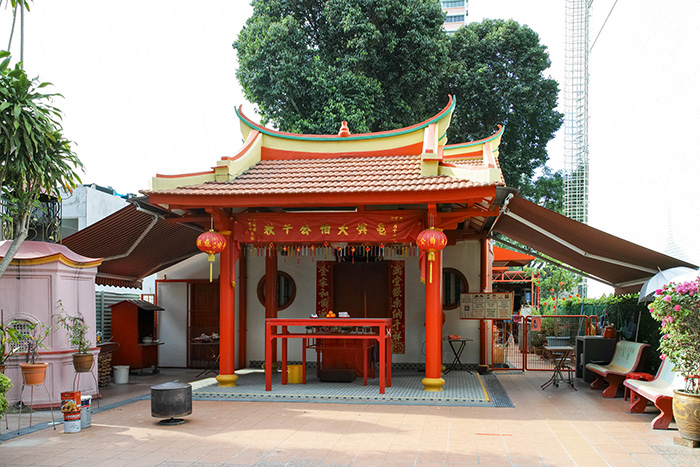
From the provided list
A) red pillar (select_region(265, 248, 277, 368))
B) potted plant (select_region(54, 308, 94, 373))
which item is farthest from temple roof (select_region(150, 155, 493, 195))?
potted plant (select_region(54, 308, 94, 373))

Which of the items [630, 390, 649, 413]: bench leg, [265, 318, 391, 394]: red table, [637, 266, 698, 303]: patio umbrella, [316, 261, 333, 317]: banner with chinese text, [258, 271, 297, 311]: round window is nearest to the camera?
[630, 390, 649, 413]: bench leg

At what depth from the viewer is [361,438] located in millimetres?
6633

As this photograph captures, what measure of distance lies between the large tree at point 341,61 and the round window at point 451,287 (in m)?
8.86

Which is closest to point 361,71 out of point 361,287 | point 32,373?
point 361,287

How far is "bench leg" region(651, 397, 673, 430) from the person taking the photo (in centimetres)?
694

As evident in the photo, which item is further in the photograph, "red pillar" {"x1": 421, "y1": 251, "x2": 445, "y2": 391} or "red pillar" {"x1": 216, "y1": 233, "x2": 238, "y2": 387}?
"red pillar" {"x1": 216, "y1": 233, "x2": 238, "y2": 387}

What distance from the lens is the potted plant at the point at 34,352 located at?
7520 mm

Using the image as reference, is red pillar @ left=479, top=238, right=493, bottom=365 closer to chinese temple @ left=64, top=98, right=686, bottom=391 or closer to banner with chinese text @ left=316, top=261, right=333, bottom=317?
chinese temple @ left=64, top=98, right=686, bottom=391

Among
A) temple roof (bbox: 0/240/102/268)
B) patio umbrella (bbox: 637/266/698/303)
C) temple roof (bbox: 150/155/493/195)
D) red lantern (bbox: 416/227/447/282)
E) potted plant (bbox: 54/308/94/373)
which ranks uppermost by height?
temple roof (bbox: 150/155/493/195)

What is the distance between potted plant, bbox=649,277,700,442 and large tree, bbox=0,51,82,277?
22.3 ft

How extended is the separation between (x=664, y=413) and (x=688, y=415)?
830 mm

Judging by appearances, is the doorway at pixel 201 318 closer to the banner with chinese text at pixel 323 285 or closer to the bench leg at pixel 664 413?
the banner with chinese text at pixel 323 285

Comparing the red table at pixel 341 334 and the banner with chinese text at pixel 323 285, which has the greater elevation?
the banner with chinese text at pixel 323 285

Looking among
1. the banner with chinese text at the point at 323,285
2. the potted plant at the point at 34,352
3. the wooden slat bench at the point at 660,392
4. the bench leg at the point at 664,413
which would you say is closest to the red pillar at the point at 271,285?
the banner with chinese text at the point at 323,285
